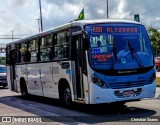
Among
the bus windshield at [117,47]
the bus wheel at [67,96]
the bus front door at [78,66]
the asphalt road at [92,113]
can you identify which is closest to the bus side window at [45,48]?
the bus wheel at [67,96]

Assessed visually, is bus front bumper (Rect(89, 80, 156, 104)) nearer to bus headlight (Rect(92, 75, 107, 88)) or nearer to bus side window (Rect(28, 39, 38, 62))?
bus headlight (Rect(92, 75, 107, 88))

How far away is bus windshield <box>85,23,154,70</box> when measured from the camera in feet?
41.9

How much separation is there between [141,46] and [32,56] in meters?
6.39

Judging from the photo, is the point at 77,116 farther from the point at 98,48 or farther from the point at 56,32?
the point at 56,32

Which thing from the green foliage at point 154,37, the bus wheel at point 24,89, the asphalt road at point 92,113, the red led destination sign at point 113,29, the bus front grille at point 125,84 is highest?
the green foliage at point 154,37

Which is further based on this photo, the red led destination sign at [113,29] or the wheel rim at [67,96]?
the wheel rim at [67,96]

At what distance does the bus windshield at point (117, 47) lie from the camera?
1277 centimetres

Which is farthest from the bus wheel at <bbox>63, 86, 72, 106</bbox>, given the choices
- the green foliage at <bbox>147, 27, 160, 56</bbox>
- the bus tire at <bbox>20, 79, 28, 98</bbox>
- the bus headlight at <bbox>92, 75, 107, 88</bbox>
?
the green foliage at <bbox>147, 27, 160, 56</bbox>

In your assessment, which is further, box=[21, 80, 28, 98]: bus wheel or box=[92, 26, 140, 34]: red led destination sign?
box=[21, 80, 28, 98]: bus wheel

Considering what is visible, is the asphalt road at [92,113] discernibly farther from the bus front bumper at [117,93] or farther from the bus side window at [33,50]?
the bus side window at [33,50]

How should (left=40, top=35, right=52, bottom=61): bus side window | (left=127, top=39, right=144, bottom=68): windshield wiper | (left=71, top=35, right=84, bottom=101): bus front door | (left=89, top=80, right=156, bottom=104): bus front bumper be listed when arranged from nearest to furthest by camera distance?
(left=89, top=80, right=156, bottom=104): bus front bumper, (left=127, top=39, right=144, bottom=68): windshield wiper, (left=71, top=35, right=84, bottom=101): bus front door, (left=40, top=35, right=52, bottom=61): bus side window

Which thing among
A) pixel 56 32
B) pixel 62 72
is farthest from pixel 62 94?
pixel 56 32

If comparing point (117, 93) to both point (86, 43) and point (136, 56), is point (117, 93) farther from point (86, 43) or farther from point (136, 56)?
point (86, 43)

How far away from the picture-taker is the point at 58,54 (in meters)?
15.2
